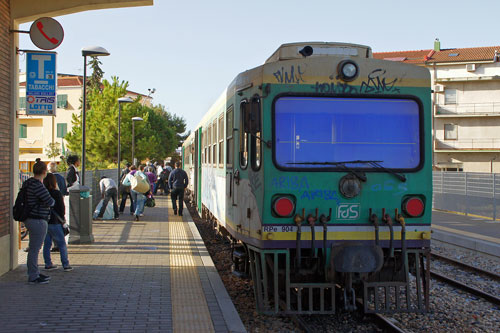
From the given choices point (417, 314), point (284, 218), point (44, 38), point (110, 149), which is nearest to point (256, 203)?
point (284, 218)

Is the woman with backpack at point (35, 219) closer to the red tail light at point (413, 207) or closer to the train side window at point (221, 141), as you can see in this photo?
the train side window at point (221, 141)

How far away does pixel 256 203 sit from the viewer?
6441 mm

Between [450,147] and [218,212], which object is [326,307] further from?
[450,147]

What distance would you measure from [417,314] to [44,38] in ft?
22.8

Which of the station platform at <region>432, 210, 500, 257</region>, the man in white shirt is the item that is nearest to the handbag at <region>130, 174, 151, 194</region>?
the man in white shirt

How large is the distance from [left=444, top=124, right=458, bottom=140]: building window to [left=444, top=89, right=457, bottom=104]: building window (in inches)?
83.7

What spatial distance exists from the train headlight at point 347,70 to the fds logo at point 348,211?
148 centimetres

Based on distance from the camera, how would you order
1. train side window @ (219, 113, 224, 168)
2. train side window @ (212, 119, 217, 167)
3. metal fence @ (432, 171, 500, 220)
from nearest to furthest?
train side window @ (219, 113, 224, 168) < train side window @ (212, 119, 217, 167) < metal fence @ (432, 171, 500, 220)

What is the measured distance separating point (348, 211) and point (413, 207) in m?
0.78

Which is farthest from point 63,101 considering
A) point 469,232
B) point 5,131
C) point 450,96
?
point 5,131

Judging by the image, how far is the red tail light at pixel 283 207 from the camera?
6258 mm

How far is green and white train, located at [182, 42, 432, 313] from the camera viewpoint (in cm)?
627

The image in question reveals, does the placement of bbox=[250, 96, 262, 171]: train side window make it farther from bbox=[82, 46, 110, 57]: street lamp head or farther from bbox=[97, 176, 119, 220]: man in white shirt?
bbox=[97, 176, 119, 220]: man in white shirt

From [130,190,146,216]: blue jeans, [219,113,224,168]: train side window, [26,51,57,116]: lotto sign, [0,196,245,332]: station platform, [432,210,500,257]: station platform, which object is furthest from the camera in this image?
[130,190,146,216]: blue jeans
